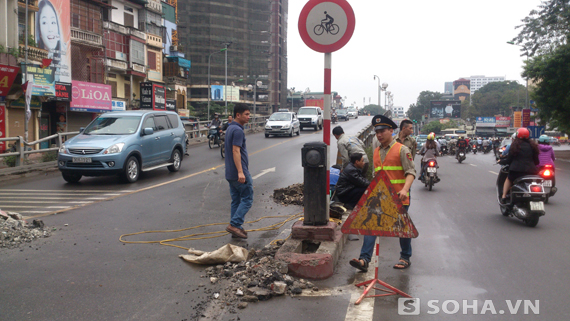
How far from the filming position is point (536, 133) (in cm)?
3603

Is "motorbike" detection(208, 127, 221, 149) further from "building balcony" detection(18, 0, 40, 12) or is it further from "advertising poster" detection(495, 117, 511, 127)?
"advertising poster" detection(495, 117, 511, 127)

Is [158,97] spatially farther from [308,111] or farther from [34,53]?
[308,111]

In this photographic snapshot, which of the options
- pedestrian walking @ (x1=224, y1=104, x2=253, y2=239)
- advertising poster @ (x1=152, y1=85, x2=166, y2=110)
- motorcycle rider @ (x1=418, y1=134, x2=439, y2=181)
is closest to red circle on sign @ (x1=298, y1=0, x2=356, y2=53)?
pedestrian walking @ (x1=224, y1=104, x2=253, y2=239)

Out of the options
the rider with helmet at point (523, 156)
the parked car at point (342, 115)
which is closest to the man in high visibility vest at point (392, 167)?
the rider with helmet at point (523, 156)

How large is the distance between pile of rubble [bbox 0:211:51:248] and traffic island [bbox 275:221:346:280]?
3.53 meters

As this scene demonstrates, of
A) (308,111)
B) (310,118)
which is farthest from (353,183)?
(308,111)

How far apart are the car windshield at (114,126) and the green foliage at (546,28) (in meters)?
32.3

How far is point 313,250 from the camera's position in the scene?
19.4 feet

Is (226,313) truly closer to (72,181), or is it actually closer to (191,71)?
(72,181)

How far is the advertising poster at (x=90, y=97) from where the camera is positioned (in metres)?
30.7

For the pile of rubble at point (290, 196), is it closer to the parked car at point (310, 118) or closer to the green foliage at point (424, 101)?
the parked car at point (310, 118)

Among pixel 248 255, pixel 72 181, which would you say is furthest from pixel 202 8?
pixel 248 255

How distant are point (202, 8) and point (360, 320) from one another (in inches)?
3869

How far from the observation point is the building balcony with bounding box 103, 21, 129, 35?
37406 mm
